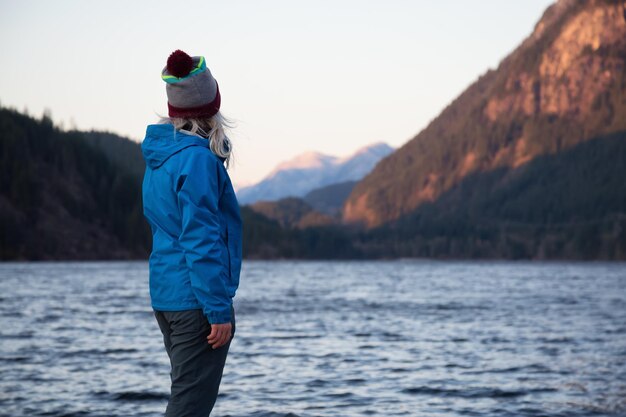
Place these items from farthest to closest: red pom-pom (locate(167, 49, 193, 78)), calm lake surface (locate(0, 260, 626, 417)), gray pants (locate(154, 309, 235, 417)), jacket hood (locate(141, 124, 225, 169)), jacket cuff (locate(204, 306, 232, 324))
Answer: calm lake surface (locate(0, 260, 626, 417)) < red pom-pom (locate(167, 49, 193, 78)) < jacket hood (locate(141, 124, 225, 169)) < gray pants (locate(154, 309, 235, 417)) < jacket cuff (locate(204, 306, 232, 324))

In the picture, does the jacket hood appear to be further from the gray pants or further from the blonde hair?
the gray pants

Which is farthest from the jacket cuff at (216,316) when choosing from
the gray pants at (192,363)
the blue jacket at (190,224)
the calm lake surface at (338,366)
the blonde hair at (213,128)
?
the calm lake surface at (338,366)

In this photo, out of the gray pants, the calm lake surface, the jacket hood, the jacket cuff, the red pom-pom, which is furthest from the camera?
the calm lake surface

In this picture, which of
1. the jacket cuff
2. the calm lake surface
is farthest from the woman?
the calm lake surface

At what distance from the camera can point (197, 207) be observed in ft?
22.6

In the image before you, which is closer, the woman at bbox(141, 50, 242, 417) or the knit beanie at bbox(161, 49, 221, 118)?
the woman at bbox(141, 50, 242, 417)

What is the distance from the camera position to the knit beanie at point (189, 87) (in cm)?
741

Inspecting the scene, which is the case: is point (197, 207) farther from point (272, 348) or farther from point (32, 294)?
Answer: point (32, 294)

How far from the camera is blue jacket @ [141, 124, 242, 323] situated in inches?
269

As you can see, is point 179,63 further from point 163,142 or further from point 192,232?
point 192,232

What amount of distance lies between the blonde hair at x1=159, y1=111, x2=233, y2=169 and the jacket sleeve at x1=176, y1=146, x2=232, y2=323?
0.28 m

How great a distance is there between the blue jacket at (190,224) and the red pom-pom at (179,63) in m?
0.42

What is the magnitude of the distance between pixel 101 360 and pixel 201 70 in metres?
19.6

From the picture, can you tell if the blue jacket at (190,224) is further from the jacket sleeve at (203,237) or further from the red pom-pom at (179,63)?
the red pom-pom at (179,63)
